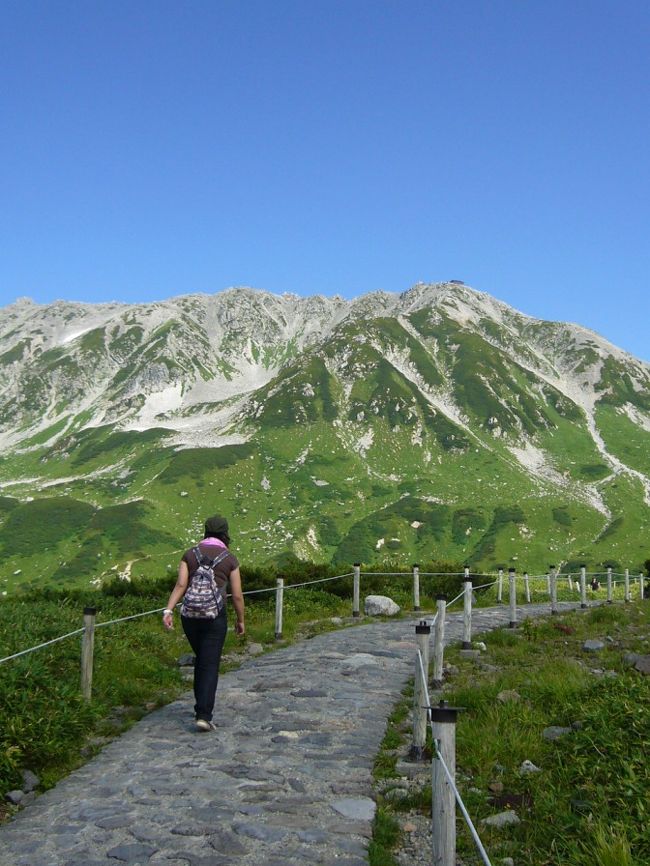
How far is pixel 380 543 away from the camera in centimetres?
15750

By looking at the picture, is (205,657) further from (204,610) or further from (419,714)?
(419,714)

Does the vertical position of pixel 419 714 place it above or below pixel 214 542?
below

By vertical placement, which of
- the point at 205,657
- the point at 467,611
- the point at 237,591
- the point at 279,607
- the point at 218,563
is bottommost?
the point at 279,607

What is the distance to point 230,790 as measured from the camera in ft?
24.4

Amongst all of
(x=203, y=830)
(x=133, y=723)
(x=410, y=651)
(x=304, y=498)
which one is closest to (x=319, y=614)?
(x=410, y=651)

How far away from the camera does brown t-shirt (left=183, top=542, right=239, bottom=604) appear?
33.2ft

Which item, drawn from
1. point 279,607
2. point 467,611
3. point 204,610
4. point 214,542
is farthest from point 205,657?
point 279,607

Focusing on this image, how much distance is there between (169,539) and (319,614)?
141655 mm

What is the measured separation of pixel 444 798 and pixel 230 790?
3.55 meters

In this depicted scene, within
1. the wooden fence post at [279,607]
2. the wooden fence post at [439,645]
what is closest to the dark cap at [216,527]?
the wooden fence post at [439,645]

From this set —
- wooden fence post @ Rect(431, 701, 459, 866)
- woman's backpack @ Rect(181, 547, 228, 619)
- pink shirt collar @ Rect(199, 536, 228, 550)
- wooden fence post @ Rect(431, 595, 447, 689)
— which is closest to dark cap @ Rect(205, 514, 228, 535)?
pink shirt collar @ Rect(199, 536, 228, 550)

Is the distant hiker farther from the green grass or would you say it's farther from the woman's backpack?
the green grass

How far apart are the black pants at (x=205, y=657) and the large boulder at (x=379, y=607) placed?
15651mm

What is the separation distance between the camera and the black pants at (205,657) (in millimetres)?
9867
